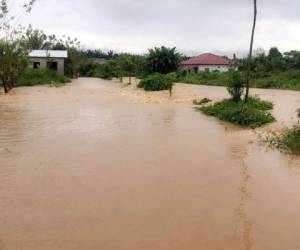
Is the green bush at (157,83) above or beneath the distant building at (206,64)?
beneath

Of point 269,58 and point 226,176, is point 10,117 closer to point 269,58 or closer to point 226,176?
point 226,176

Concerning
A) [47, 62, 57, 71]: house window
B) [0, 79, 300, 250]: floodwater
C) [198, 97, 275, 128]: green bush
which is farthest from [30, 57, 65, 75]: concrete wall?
[0, 79, 300, 250]: floodwater

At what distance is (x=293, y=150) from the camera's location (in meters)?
9.79

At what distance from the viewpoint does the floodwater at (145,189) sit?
5.17 metres

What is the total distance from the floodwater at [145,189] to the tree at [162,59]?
26721 mm

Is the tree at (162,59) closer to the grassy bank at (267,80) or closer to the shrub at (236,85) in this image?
the grassy bank at (267,80)

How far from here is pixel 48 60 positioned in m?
42.9

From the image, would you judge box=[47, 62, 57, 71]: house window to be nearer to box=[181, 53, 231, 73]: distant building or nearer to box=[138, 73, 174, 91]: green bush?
box=[138, 73, 174, 91]: green bush

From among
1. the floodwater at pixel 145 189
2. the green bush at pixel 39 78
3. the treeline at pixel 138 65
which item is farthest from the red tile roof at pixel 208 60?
the floodwater at pixel 145 189

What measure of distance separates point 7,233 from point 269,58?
44319 mm

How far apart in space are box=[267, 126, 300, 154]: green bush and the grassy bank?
58.0 feet

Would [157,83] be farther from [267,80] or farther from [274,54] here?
[274,54]

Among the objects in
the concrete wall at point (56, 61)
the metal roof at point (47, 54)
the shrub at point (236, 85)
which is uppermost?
the metal roof at point (47, 54)

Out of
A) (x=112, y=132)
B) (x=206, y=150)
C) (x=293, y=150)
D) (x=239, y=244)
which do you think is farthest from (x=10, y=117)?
(x=239, y=244)
